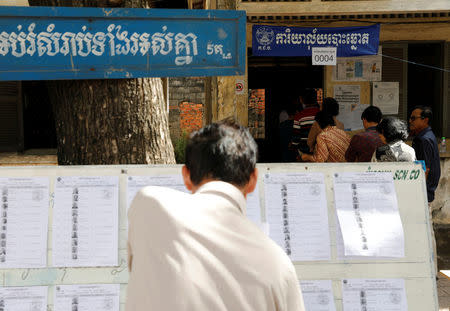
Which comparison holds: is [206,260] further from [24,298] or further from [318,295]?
[24,298]

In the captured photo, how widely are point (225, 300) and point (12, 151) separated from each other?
727 cm

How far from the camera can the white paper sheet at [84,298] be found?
2.28 m

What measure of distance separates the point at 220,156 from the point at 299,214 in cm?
105

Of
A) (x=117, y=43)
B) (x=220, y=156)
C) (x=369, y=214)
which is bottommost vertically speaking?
(x=369, y=214)

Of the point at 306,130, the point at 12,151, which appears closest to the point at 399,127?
the point at 306,130

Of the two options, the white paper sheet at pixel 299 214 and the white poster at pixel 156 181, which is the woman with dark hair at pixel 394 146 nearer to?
the white paper sheet at pixel 299 214

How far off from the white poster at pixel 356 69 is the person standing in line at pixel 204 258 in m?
7.43

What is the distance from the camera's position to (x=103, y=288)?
229 cm

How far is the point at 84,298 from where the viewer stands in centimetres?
229

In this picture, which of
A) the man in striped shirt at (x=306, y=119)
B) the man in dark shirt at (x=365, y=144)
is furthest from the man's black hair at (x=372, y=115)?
the man in striped shirt at (x=306, y=119)

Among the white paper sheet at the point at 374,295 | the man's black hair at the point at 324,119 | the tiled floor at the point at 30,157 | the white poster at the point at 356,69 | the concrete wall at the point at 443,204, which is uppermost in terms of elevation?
the white poster at the point at 356,69

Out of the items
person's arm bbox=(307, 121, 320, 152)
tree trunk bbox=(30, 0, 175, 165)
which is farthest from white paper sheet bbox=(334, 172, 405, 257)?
person's arm bbox=(307, 121, 320, 152)

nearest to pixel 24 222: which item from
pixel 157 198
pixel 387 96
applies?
pixel 157 198

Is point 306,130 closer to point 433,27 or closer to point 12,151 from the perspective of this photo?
point 433,27
